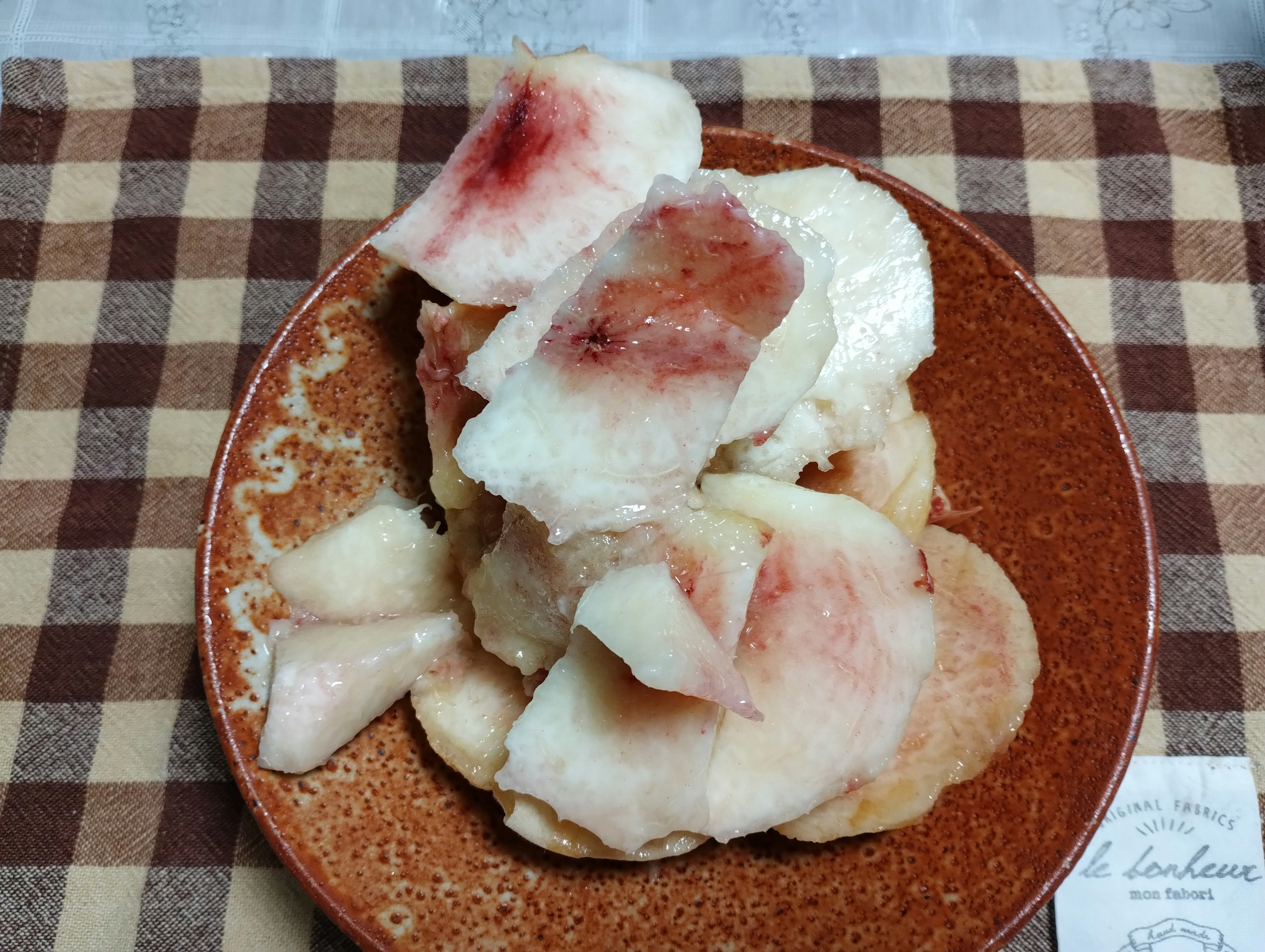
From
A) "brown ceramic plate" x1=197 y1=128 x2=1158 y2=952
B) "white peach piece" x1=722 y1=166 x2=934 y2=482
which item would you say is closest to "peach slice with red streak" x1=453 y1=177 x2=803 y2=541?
"white peach piece" x1=722 y1=166 x2=934 y2=482

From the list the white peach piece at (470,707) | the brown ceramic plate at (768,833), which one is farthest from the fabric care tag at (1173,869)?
the white peach piece at (470,707)

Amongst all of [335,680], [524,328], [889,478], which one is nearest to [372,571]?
[335,680]

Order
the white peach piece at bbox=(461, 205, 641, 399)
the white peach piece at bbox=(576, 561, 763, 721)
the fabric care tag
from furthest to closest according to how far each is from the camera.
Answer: the fabric care tag, the white peach piece at bbox=(461, 205, 641, 399), the white peach piece at bbox=(576, 561, 763, 721)

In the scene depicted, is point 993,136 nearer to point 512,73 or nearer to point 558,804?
point 512,73

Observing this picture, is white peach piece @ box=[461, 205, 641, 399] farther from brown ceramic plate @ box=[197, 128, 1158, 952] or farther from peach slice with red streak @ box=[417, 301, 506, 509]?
brown ceramic plate @ box=[197, 128, 1158, 952]

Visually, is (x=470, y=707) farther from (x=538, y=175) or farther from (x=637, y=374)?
(x=538, y=175)

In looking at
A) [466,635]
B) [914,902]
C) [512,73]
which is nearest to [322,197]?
[512,73]

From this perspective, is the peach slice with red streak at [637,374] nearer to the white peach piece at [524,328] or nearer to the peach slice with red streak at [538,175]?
the white peach piece at [524,328]
